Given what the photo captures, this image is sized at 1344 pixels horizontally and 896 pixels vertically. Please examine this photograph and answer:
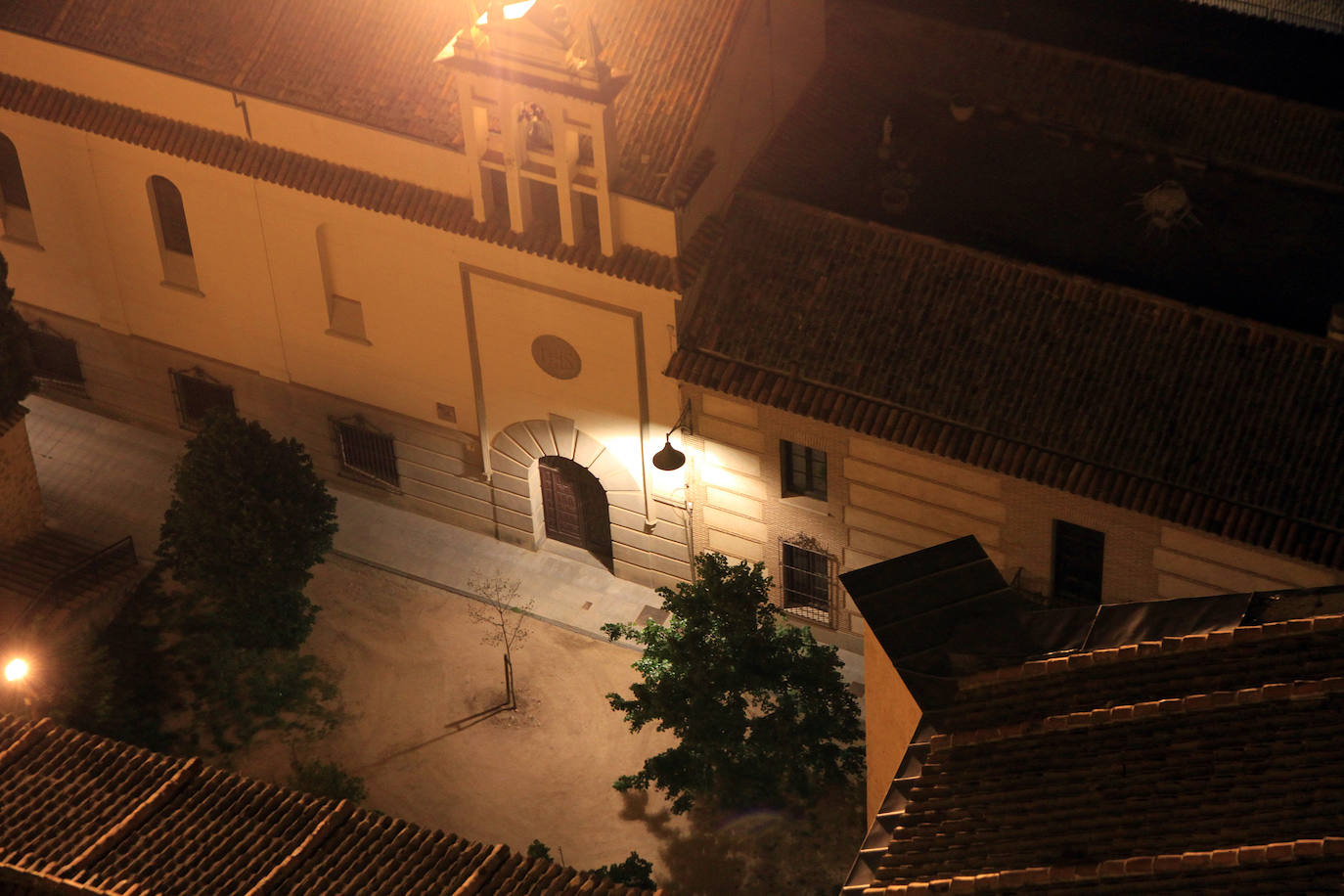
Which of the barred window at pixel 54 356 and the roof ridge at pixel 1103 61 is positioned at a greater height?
the roof ridge at pixel 1103 61

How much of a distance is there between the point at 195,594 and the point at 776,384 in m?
15.0

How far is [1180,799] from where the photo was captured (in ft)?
96.4

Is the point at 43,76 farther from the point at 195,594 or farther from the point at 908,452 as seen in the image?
the point at 908,452

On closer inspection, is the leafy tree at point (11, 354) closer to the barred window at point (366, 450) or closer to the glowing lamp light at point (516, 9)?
the barred window at point (366, 450)

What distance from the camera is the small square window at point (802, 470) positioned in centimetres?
4603

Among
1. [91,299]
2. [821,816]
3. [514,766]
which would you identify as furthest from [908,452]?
[91,299]

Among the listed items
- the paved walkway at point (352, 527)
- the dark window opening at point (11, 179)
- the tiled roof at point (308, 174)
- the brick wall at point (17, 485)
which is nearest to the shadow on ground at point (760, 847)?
the paved walkway at point (352, 527)

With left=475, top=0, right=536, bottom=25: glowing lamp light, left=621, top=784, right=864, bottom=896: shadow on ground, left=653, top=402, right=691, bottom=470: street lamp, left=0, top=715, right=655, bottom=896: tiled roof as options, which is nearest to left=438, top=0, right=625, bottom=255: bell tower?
left=475, top=0, right=536, bottom=25: glowing lamp light

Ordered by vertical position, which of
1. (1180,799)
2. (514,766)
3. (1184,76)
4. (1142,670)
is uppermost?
(1184,76)

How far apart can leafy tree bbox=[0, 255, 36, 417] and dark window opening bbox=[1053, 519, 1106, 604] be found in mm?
22922

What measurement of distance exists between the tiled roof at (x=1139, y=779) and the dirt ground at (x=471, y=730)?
46.1ft

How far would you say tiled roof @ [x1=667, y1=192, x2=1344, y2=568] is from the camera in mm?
41406

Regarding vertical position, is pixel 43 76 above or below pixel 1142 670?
above

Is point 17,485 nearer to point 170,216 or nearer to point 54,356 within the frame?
point 54,356
